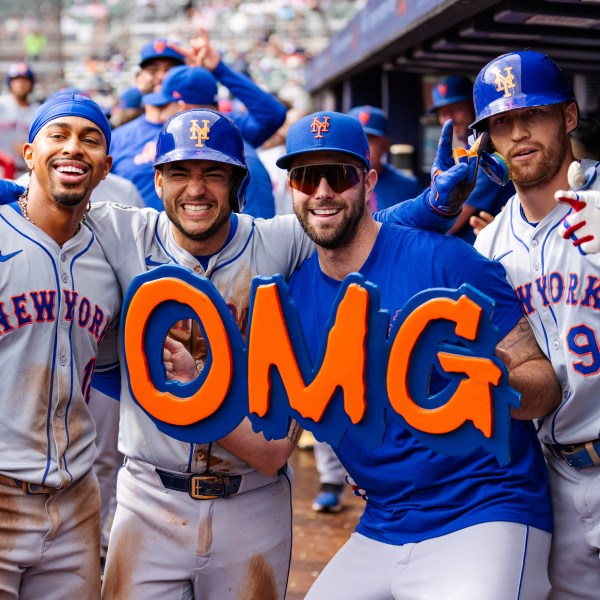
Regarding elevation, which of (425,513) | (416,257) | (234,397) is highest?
(416,257)

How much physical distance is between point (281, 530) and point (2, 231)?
4.67ft

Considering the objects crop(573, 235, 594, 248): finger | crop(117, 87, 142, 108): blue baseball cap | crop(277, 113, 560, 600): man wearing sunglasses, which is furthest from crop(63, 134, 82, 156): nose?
crop(117, 87, 142, 108): blue baseball cap

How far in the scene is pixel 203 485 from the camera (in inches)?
130

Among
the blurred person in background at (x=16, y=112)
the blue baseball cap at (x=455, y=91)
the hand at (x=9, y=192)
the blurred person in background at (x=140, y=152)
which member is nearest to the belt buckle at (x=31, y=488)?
the hand at (x=9, y=192)

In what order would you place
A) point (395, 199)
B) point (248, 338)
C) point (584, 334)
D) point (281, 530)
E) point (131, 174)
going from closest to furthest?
1. point (248, 338)
2. point (584, 334)
3. point (281, 530)
4. point (131, 174)
5. point (395, 199)

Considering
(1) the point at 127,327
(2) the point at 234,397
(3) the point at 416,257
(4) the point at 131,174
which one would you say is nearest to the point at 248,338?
(2) the point at 234,397

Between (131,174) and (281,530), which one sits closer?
(281,530)

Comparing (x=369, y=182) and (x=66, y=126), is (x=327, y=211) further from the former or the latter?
(x=66, y=126)

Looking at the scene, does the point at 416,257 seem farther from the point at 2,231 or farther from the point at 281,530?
the point at 2,231

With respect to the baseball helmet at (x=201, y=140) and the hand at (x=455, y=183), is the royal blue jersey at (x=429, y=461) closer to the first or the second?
the hand at (x=455, y=183)

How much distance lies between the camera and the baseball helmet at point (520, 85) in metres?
3.21

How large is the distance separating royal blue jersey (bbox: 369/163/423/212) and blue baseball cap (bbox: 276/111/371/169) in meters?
3.29

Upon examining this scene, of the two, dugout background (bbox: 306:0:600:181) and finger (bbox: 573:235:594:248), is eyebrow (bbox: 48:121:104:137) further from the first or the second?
dugout background (bbox: 306:0:600:181)

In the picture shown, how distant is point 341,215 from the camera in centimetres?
319
